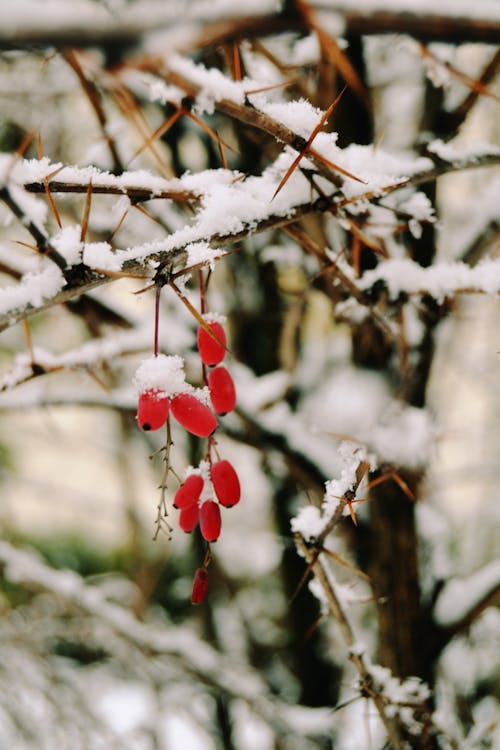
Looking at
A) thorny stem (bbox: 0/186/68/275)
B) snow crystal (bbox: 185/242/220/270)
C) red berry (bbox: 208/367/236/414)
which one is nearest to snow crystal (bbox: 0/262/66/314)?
thorny stem (bbox: 0/186/68/275)

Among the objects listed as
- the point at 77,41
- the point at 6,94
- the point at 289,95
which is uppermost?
the point at 6,94

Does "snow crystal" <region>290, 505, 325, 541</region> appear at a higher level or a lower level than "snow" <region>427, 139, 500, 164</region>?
lower

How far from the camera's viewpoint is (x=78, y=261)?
645 millimetres

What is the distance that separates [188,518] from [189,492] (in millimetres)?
36

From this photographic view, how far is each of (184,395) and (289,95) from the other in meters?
1.22

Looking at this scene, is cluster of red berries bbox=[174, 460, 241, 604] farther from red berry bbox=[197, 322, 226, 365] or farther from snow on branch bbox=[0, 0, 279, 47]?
snow on branch bbox=[0, 0, 279, 47]

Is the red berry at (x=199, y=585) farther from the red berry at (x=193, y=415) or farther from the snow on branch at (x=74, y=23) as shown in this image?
the snow on branch at (x=74, y=23)

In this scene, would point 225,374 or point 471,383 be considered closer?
point 225,374

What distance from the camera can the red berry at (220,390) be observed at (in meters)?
0.81

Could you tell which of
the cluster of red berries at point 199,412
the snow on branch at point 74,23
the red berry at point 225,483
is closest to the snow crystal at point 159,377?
the cluster of red berries at point 199,412

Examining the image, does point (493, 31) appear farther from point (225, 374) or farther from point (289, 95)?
point (289, 95)

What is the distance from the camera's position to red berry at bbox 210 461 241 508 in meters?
0.79

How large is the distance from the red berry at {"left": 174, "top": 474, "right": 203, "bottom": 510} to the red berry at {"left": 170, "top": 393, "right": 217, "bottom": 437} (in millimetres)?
107

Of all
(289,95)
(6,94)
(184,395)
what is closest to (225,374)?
(184,395)
